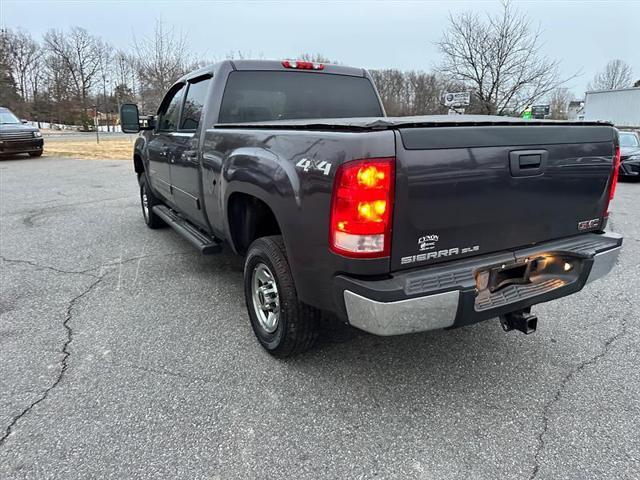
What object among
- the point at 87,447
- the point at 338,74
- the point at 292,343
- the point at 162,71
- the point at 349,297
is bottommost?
the point at 87,447

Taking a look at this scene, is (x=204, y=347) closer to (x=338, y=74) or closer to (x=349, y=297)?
(x=349, y=297)

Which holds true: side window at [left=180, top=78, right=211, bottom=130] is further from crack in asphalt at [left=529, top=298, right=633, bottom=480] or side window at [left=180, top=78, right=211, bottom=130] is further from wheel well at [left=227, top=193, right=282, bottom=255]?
crack in asphalt at [left=529, top=298, right=633, bottom=480]

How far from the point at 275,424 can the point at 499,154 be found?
1.81 meters


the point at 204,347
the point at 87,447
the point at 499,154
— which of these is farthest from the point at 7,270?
the point at 499,154

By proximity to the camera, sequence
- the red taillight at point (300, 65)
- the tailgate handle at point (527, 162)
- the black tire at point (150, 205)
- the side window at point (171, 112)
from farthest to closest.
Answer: the black tire at point (150, 205) < the side window at point (171, 112) < the red taillight at point (300, 65) < the tailgate handle at point (527, 162)

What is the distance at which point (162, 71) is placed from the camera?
19.2 meters

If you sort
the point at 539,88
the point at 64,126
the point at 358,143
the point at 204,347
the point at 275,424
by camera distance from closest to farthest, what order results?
the point at 358,143 → the point at 275,424 → the point at 204,347 → the point at 539,88 → the point at 64,126

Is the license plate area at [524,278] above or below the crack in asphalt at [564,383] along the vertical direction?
above

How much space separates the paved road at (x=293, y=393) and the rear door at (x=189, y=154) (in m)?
0.80

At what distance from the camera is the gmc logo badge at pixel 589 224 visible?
2736 millimetres

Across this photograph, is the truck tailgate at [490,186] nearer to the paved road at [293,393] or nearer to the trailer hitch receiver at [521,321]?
the trailer hitch receiver at [521,321]

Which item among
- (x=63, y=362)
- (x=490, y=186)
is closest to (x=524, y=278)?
(x=490, y=186)

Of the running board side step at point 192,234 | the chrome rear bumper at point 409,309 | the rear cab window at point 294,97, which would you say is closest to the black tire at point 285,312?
the chrome rear bumper at point 409,309

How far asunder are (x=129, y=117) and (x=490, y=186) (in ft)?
14.9
